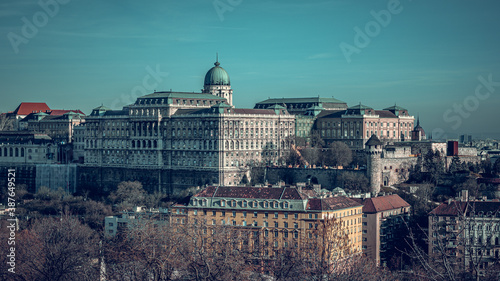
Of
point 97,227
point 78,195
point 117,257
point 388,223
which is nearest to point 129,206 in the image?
point 97,227

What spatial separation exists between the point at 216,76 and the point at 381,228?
267 ft

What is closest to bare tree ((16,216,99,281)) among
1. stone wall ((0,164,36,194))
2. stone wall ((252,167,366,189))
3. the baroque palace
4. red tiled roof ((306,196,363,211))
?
red tiled roof ((306,196,363,211))

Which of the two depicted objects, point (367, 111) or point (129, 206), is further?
point (367, 111)

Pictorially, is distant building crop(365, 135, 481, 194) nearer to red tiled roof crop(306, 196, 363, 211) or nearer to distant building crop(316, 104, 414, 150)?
distant building crop(316, 104, 414, 150)

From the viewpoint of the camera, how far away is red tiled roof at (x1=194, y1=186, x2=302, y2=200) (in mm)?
110000

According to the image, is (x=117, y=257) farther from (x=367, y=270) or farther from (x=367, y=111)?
(x=367, y=111)

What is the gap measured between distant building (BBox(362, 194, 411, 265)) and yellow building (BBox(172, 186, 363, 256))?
1433 millimetres

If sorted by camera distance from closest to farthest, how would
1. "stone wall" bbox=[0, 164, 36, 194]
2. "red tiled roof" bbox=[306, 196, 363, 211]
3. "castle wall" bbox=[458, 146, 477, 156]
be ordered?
"red tiled roof" bbox=[306, 196, 363, 211], "castle wall" bbox=[458, 146, 477, 156], "stone wall" bbox=[0, 164, 36, 194]

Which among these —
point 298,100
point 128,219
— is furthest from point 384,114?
point 128,219

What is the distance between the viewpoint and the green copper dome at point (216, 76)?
188 meters

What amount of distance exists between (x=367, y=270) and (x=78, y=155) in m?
121

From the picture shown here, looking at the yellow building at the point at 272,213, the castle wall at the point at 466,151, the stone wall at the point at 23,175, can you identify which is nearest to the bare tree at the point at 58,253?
the yellow building at the point at 272,213

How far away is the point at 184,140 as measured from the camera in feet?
544

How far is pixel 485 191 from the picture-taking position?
13100 centimetres
